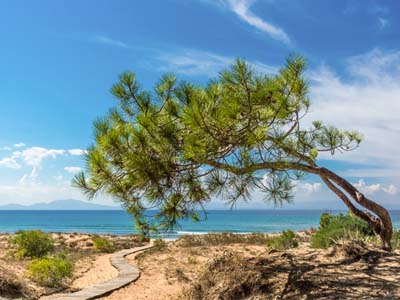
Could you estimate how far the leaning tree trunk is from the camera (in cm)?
719

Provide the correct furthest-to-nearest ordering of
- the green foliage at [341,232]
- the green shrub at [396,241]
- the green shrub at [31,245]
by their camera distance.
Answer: the green shrub at [31,245] → the green foliage at [341,232] → the green shrub at [396,241]

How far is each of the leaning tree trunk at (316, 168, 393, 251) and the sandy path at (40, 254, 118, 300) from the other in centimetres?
561

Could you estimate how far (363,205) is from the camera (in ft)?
24.1

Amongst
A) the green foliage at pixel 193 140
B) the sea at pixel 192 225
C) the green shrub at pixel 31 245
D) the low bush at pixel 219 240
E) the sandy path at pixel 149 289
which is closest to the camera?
the green foliage at pixel 193 140

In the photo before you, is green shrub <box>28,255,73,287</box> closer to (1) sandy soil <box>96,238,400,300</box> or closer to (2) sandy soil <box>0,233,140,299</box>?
(2) sandy soil <box>0,233,140,299</box>

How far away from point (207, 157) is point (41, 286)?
5645 mm

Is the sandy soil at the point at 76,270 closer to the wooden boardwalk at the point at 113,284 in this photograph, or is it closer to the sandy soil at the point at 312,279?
the wooden boardwalk at the point at 113,284

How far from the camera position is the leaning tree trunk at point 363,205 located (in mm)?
7188

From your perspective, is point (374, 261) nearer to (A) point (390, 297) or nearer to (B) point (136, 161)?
(A) point (390, 297)

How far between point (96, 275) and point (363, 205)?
741 cm

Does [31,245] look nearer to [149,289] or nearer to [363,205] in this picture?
[149,289]

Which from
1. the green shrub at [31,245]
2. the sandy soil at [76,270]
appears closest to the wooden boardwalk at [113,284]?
the sandy soil at [76,270]

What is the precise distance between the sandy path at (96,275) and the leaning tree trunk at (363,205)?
5610 mm

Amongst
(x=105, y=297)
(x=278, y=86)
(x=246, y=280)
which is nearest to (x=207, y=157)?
(x=278, y=86)
